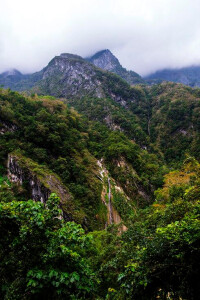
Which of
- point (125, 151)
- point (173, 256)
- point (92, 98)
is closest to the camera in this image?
point (173, 256)

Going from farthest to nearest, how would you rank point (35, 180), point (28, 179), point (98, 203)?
point (98, 203)
point (28, 179)
point (35, 180)

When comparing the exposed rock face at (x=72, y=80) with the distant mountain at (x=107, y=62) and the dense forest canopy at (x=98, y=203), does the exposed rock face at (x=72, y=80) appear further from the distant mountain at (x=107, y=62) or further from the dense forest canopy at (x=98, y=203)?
the distant mountain at (x=107, y=62)

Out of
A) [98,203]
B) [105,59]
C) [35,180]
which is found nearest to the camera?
[35,180]

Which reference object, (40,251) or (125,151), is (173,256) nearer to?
(40,251)

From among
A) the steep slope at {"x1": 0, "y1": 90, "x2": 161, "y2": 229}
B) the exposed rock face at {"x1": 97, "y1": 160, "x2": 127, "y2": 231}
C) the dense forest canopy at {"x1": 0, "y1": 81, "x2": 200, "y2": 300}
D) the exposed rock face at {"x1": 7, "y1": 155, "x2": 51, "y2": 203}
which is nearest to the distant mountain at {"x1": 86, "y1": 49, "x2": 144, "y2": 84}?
the dense forest canopy at {"x1": 0, "y1": 81, "x2": 200, "y2": 300}

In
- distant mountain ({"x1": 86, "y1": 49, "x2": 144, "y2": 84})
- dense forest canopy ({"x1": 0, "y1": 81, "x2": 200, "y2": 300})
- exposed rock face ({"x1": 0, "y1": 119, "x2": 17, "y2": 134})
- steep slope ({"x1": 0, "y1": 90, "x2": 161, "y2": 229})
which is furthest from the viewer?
distant mountain ({"x1": 86, "y1": 49, "x2": 144, "y2": 84})

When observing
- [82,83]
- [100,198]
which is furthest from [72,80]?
[100,198]

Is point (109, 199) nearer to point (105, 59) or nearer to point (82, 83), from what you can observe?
point (82, 83)

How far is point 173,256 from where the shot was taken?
351 cm

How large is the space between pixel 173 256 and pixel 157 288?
0.81m

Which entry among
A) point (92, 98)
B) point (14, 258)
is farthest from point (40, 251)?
point (92, 98)

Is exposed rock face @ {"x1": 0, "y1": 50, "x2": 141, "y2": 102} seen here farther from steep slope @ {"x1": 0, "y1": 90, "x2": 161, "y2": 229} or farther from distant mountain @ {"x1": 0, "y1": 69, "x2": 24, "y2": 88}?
steep slope @ {"x1": 0, "y1": 90, "x2": 161, "y2": 229}

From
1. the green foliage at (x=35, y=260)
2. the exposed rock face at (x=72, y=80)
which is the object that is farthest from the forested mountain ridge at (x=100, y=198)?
the exposed rock face at (x=72, y=80)

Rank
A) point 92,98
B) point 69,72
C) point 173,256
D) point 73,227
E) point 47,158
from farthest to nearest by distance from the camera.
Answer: point 69,72 → point 92,98 → point 47,158 → point 73,227 → point 173,256
